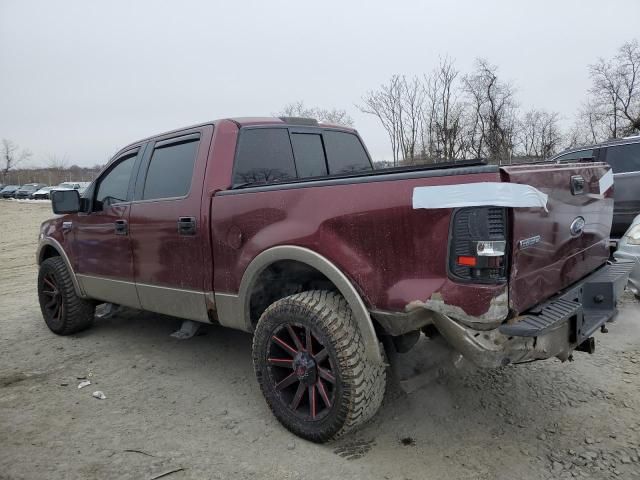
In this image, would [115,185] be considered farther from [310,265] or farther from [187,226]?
[310,265]

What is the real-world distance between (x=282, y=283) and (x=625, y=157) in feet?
21.2

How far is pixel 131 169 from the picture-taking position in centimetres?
438

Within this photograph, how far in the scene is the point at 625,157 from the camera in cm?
738

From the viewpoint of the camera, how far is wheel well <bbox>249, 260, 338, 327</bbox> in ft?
10.2

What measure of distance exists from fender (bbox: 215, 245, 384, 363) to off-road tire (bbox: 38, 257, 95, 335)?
2.38m

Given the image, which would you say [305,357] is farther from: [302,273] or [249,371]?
[249,371]

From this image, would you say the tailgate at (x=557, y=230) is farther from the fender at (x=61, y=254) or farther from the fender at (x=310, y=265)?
the fender at (x=61, y=254)

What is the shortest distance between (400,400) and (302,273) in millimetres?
1131

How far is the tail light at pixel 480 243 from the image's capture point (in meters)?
2.18

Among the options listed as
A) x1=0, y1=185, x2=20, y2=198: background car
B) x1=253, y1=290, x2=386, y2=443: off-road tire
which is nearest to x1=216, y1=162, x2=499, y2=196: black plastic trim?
x1=253, y1=290, x2=386, y2=443: off-road tire

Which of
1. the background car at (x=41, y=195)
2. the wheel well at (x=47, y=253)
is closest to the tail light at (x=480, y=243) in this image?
the wheel well at (x=47, y=253)

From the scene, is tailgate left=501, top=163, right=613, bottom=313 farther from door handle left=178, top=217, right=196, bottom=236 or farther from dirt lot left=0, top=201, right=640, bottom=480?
door handle left=178, top=217, right=196, bottom=236

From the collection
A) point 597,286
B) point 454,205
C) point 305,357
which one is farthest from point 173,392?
point 597,286

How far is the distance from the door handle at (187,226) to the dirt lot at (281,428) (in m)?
1.21
